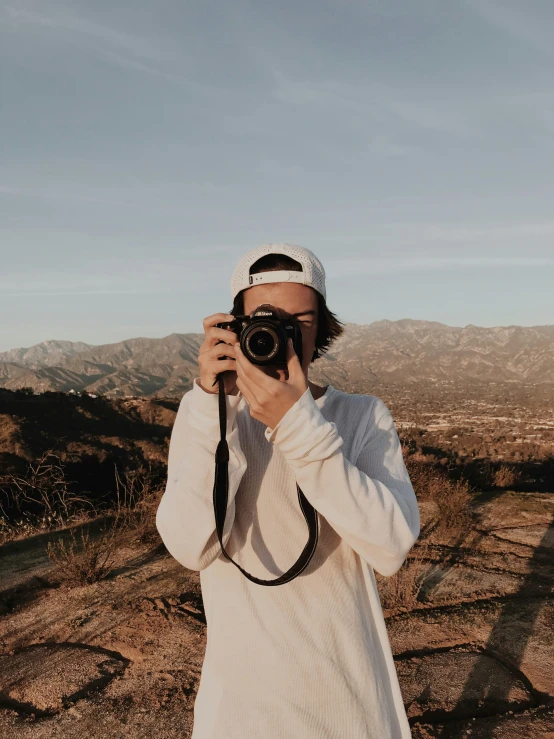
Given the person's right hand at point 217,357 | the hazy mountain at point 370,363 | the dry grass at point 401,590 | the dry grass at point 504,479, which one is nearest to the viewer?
the person's right hand at point 217,357

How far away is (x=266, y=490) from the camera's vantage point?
126cm

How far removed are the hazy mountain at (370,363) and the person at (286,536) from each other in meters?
66.1

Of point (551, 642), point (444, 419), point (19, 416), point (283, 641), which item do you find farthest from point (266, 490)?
point (444, 419)

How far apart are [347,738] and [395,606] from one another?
352 centimetres

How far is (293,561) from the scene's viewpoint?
1.22 m

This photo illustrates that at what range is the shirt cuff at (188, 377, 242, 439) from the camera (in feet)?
3.88

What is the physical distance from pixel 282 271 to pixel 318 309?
7.4 inches

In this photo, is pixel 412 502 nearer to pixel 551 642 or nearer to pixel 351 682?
pixel 351 682

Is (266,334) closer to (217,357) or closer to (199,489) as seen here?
(217,357)

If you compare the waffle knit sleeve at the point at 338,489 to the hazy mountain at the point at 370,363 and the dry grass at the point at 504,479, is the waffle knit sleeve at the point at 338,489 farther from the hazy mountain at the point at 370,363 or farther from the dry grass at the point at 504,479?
the hazy mountain at the point at 370,363

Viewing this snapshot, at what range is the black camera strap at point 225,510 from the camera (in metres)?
1.14

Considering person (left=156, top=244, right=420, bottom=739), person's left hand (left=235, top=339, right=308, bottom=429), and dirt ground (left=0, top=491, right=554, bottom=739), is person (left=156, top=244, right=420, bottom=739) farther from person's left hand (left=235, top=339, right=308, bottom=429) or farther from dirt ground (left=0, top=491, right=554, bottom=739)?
dirt ground (left=0, top=491, right=554, bottom=739)

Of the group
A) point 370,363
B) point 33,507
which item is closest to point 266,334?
point 33,507

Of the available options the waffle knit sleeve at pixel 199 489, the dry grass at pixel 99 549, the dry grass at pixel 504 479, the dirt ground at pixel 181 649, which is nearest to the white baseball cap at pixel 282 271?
the waffle knit sleeve at pixel 199 489
